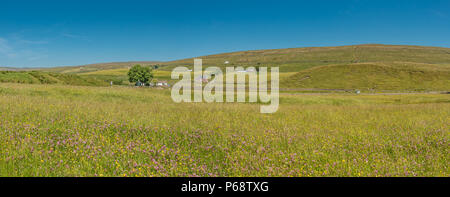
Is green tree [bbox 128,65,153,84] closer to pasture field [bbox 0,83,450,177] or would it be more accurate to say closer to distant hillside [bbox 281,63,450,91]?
distant hillside [bbox 281,63,450,91]

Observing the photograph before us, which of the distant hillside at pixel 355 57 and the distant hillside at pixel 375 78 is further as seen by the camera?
the distant hillside at pixel 355 57

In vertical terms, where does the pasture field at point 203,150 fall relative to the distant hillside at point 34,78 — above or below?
below

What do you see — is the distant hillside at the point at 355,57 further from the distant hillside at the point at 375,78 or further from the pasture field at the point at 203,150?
the pasture field at the point at 203,150

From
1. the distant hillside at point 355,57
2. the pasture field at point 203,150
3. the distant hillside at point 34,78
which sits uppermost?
the distant hillside at point 355,57

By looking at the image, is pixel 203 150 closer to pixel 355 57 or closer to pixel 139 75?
pixel 139 75

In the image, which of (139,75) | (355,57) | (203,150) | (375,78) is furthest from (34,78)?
(355,57)

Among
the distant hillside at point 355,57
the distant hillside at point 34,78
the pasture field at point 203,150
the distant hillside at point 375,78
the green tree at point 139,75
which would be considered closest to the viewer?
the pasture field at point 203,150

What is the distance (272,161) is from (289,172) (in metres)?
0.63

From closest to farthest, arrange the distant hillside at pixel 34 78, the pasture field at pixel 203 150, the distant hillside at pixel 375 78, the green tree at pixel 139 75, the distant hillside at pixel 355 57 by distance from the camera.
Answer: the pasture field at pixel 203 150
the distant hillside at pixel 34 78
the distant hillside at pixel 375 78
the green tree at pixel 139 75
the distant hillside at pixel 355 57

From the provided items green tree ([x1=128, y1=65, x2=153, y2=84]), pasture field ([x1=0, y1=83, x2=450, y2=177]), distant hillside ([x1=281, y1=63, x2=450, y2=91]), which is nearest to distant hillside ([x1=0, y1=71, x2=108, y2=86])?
green tree ([x1=128, y1=65, x2=153, y2=84])

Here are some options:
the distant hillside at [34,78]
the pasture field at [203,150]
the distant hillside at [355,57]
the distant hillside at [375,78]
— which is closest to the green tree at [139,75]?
the distant hillside at [34,78]

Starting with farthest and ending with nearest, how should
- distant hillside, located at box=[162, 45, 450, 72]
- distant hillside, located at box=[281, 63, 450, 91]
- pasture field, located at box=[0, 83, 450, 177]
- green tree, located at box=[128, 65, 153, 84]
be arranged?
distant hillside, located at box=[162, 45, 450, 72] → green tree, located at box=[128, 65, 153, 84] → distant hillside, located at box=[281, 63, 450, 91] → pasture field, located at box=[0, 83, 450, 177]
